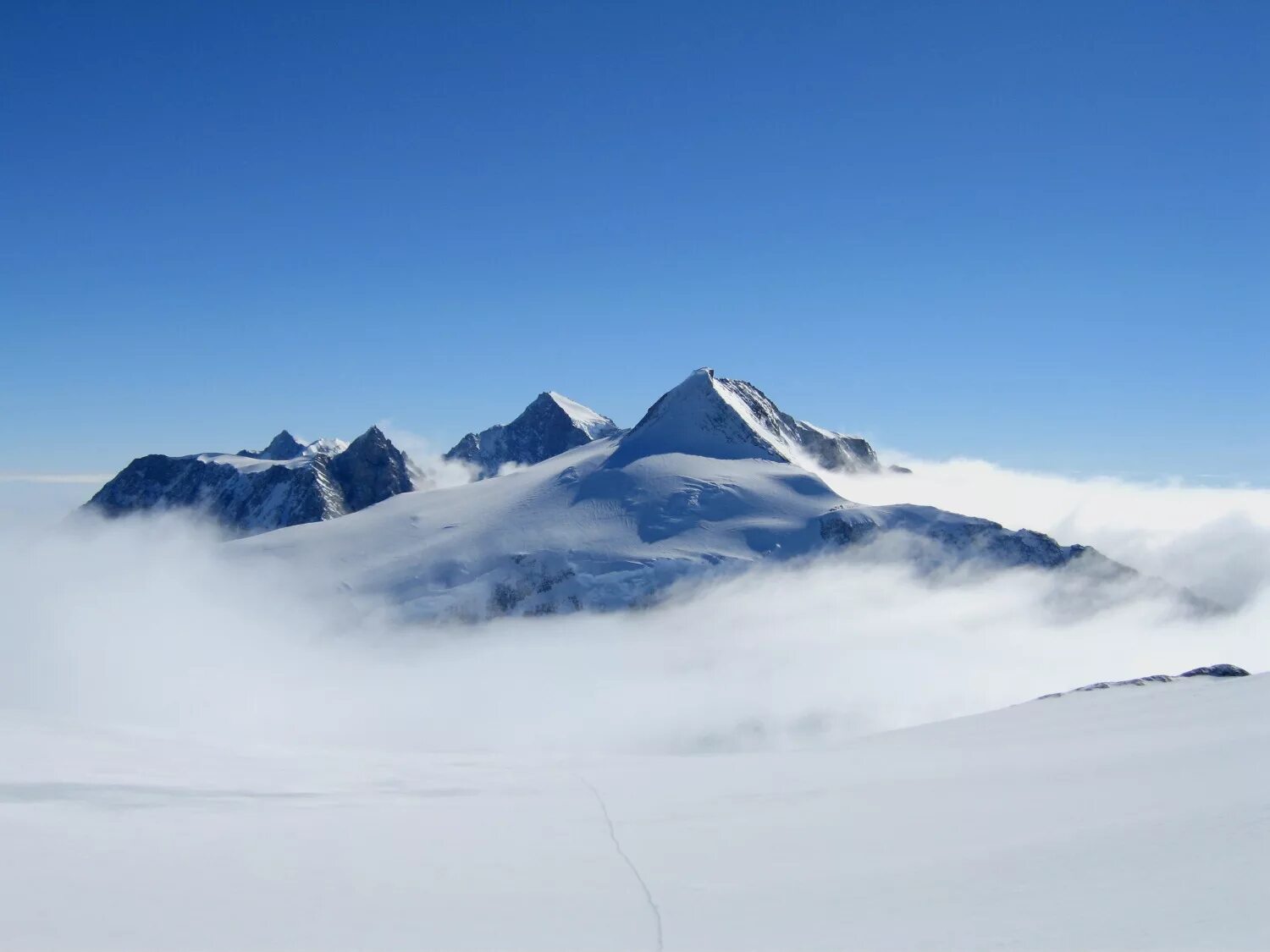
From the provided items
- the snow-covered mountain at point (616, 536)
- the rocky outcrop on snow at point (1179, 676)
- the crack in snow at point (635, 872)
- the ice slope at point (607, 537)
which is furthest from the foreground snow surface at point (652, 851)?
the ice slope at point (607, 537)

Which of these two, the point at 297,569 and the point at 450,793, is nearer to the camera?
the point at 450,793

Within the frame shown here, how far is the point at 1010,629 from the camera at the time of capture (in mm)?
174875

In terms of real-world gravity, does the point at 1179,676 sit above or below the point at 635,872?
below

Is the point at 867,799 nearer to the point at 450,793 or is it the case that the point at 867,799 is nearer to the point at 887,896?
the point at 887,896

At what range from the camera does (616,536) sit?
170500 mm

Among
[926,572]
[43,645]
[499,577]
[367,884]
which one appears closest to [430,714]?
[499,577]

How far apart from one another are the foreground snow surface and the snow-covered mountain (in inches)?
5215

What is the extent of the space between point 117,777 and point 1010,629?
17696cm

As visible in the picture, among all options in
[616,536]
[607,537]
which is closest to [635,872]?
[616,536]

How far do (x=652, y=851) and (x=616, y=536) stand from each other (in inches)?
6011

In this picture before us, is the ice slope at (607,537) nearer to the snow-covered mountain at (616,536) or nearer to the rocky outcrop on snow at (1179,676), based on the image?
the snow-covered mountain at (616,536)

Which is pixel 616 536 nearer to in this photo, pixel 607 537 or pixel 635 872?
pixel 607 537

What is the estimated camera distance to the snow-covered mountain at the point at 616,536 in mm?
160500

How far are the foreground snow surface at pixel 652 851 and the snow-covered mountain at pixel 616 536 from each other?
435 feet
